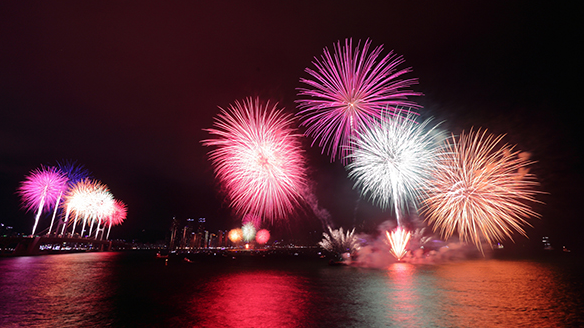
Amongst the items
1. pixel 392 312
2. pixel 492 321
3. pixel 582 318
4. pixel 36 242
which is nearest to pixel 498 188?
pixel 582 318

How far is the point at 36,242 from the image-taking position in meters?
94.2

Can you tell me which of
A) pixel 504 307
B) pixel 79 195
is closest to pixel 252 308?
pixel 504 307

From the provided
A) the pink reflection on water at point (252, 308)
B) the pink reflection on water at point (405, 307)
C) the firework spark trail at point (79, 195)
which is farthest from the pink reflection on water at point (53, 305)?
the firework spark trail at point (79, 195)

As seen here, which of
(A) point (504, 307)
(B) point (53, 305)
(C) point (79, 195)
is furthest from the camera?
(C) point (79, 195)

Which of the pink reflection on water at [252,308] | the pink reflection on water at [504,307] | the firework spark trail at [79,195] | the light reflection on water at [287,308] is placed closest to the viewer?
the pink reflection on water at [252,308]

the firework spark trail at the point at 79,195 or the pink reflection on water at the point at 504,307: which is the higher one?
the firework spark trail at the point at 79,195

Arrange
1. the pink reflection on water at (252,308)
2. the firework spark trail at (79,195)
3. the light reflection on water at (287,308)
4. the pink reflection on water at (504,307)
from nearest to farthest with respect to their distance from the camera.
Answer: the pink reflection on water at (252,308) < the light reflection on water at (287,308) < the pink reflection on water at (504,307) < the firework spark trail at (79,195)

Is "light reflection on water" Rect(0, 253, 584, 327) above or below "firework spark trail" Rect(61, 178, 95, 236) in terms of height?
below

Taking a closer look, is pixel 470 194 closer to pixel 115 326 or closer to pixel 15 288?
pixel 115 326

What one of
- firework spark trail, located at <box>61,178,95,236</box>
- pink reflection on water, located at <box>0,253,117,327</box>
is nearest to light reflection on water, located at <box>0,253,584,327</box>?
pink reflection on water, located at <box>0,253,117,327</box>

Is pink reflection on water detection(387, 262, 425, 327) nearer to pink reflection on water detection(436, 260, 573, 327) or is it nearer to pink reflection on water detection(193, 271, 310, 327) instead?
pink reflection on water detection(436, 260, 573, 327)

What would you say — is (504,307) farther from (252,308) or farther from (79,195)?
(79,195)

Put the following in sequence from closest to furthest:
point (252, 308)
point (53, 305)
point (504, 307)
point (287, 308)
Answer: point (252, 308)
point (287, 308)
point (53, 305)
point (504, 307)

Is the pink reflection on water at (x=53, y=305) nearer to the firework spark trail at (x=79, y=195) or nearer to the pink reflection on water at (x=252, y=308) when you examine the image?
the pink reflection on water at (x=252, y=308)
